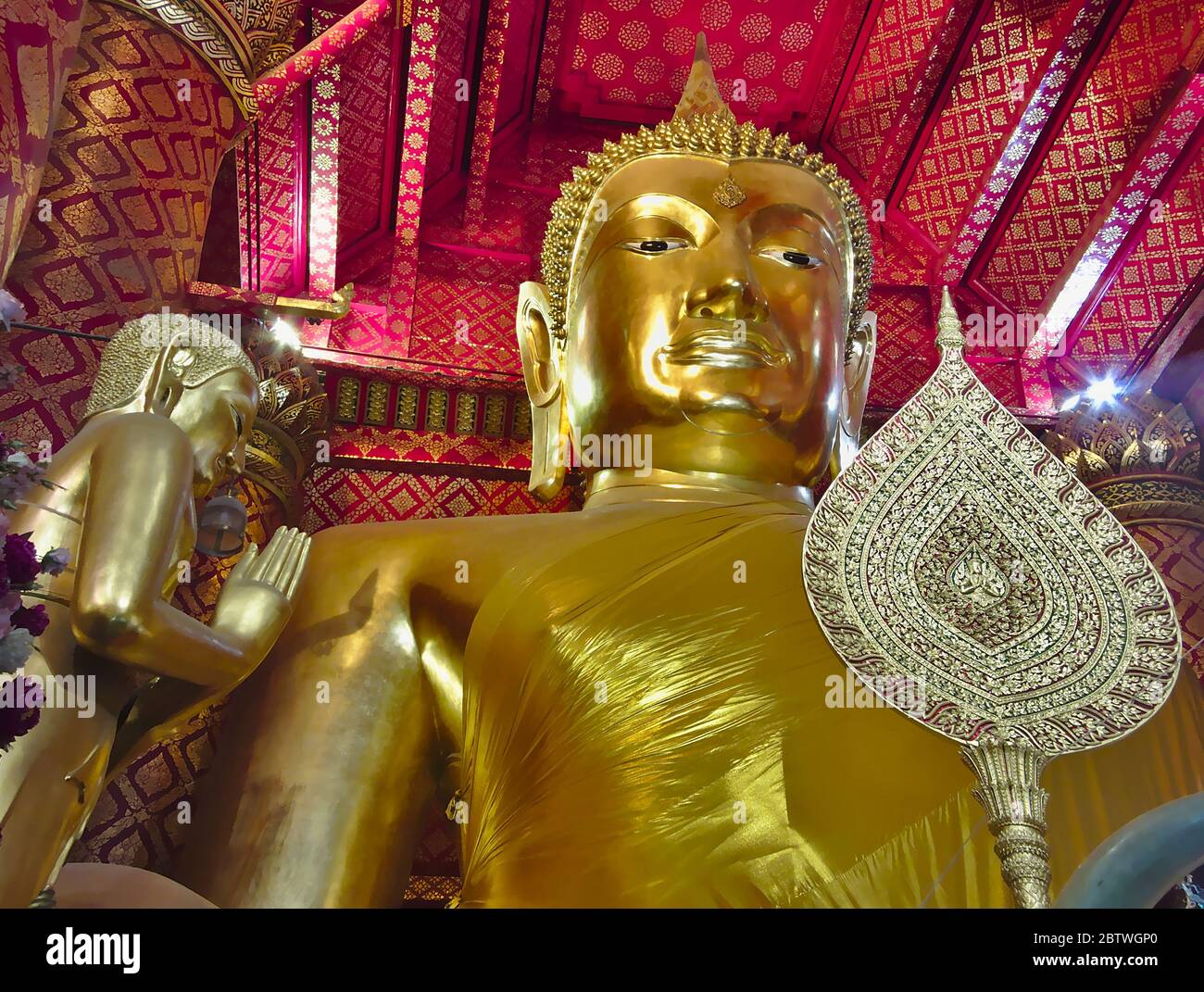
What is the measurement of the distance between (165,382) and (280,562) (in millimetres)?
301

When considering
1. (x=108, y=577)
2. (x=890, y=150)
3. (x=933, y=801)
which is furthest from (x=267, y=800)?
(x=890, y=150)

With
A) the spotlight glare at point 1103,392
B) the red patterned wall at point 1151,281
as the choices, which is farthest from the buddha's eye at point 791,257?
the red patterned wall at point 1151,281

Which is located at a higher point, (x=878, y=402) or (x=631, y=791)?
(x=878, y=402)

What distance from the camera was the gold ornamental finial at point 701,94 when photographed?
7.65ft

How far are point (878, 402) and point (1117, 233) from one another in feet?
2.79

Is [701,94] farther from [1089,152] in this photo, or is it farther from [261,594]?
[1089,152]

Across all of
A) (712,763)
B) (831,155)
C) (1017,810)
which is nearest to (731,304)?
(712,763)

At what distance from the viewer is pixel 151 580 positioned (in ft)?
4.23

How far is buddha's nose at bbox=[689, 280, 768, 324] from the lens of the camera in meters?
1.85

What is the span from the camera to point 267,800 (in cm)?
149

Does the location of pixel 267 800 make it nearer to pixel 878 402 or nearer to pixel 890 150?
pixel 878 402

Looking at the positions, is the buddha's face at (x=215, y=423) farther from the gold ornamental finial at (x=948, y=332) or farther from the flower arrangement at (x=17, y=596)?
the gold ornamental finial at (x=948, y=332)

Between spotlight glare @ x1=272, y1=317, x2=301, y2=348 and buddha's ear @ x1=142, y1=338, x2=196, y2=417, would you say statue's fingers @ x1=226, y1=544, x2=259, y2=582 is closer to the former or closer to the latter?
buddha's ear @ x1=142, y1=338, x2=196, y2=417

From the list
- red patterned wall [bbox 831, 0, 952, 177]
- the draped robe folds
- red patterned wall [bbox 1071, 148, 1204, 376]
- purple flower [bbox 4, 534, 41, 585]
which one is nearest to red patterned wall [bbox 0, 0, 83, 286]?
purple flower [bbox 4, 534, 41, 585]
